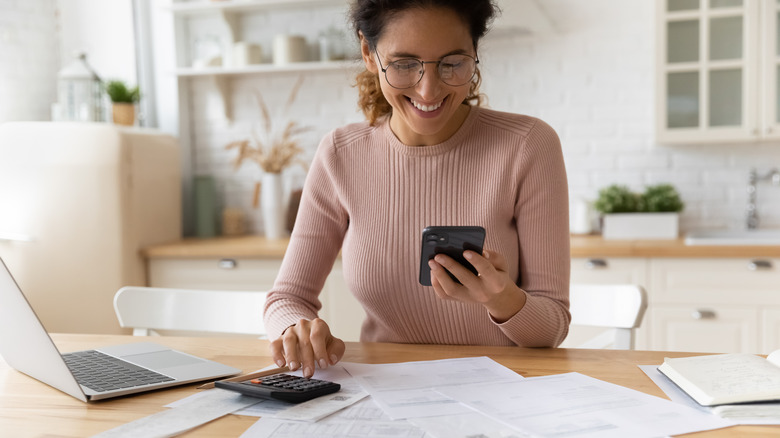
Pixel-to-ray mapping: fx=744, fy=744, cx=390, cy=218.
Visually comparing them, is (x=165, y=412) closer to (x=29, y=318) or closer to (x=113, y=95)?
(x=29, y=318)

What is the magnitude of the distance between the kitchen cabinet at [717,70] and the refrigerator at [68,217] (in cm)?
228

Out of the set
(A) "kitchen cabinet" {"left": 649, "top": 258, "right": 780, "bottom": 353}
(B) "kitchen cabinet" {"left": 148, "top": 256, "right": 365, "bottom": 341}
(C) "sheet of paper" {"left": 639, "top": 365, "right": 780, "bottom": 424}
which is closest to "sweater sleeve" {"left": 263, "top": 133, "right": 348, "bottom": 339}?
(C) "sheet of paper" {"left": 639, "top": 365, "right": 780, "bottom": 424}

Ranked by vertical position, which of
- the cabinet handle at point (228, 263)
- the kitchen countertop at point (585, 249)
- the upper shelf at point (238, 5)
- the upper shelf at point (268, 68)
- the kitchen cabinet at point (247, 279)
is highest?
the upper shelf at point (238, 5)

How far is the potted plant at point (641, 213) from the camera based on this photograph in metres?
3.09

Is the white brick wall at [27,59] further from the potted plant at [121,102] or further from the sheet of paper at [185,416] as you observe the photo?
the sheet of paper at [185,416]

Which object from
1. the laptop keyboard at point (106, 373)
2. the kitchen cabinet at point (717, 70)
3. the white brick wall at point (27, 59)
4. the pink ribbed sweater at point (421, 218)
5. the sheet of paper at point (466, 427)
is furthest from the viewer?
the white brick wall at point (27, 59)

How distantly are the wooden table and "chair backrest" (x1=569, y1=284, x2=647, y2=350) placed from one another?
29cm

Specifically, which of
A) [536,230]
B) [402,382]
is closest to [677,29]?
[536,230]

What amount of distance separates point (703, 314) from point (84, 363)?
7.33 feet

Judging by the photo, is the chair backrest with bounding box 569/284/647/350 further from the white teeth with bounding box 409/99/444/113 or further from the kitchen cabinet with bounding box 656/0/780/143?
the kitchen cabinet with bounding box 656/0/780/143

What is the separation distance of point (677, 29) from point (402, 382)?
2.43m

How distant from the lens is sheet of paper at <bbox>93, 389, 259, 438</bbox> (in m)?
0.95

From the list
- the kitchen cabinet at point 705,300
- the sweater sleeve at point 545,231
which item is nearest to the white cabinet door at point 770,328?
the kitchen cabinet at point 705,300

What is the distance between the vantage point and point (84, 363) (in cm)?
129
